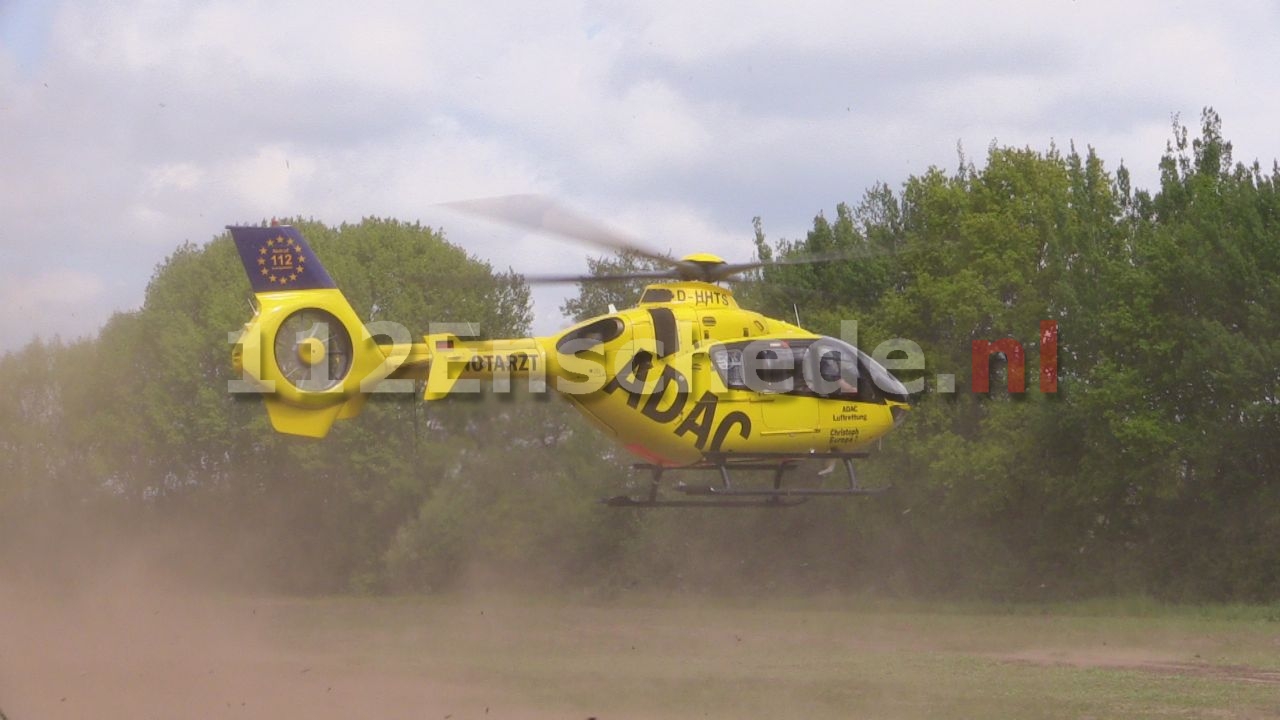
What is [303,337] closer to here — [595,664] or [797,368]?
[797,368]

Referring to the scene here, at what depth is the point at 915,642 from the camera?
27719 millimetres

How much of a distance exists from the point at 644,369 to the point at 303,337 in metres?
4.42

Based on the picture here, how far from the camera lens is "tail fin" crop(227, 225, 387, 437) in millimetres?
16609

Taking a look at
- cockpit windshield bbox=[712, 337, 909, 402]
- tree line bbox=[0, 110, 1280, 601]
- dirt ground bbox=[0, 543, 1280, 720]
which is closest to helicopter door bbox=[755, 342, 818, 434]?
cockpit windshield bbox=[712, 337, 909, 402]

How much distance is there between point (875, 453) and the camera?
33906 mm

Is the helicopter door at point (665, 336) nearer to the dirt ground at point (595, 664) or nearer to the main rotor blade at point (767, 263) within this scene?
the main rotor blade at point (767, 263)

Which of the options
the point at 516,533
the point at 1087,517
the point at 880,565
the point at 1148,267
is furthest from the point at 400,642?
the point at 1148,267

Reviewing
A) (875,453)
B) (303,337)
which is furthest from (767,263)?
(875,453)

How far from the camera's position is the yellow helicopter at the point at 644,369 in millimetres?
16859

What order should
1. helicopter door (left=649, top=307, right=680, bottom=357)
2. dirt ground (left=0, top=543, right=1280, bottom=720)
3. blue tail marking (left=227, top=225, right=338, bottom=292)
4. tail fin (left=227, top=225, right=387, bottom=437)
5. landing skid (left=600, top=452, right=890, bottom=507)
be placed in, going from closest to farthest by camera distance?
tail fin (left=227, top=225, right=387, bottom=437) < blue tail marking (left=227, top=225, right=338, bottom=292) < landing skid (left=600, top=452, right=890, bottom=507) < helicopter door (left=649, top=307, right=680, bottom=357) < dirt ground (left=0, top=543, right=1280, bottom=720)

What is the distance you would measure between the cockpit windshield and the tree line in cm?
1307

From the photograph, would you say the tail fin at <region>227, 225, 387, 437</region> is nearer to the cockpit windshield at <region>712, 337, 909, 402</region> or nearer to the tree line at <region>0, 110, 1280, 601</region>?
the cockpit windshield at <region>712, 337, 909, 402</region>

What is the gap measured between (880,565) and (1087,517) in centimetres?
612

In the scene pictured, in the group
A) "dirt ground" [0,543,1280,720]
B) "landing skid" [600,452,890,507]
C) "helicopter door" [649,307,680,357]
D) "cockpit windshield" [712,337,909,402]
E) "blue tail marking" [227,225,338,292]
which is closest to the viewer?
"blue tail marking" [227,225,338,292]
